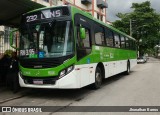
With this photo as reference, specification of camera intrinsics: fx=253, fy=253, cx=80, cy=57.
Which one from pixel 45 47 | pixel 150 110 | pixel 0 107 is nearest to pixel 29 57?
pixel 45 47

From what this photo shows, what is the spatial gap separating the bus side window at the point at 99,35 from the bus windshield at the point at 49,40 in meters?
2.63

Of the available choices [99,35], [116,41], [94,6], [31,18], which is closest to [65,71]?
[31,18]

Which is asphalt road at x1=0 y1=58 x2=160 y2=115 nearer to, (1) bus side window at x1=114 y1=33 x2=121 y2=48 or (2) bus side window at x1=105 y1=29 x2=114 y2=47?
(2) bus side window at x1=105 y1=29 x2=114 y2=47

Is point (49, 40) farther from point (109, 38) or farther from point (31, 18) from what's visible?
point (109, 38)

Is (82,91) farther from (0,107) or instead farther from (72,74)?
(0,107)

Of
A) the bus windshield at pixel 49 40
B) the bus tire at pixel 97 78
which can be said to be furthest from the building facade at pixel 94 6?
the bus windshield at pixel 49 40

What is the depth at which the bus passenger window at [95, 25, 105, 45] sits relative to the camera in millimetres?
10839

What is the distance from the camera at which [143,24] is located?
156ft

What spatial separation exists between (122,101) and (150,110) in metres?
1.27

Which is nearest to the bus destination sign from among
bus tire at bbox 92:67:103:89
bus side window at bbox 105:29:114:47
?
bus tire at bbox 92:67:103:89

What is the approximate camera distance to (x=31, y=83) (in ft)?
28.3

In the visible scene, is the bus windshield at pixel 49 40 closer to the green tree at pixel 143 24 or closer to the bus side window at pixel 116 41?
the bus side window at pixel 116 41

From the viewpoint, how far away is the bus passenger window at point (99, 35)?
10.8m

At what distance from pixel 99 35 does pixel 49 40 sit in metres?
3.43
